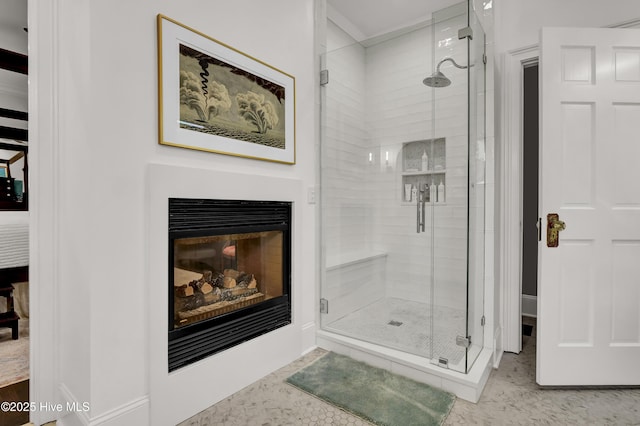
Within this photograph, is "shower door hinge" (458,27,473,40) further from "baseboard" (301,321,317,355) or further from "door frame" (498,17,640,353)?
"baseboard" (301,321,317,355)

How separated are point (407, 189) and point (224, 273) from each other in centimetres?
178

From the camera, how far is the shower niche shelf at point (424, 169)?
2410mm

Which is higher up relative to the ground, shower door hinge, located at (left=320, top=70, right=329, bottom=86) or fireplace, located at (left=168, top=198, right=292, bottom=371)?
shower door hinge, located at (left=320, top=70, right=329, bottom=86)

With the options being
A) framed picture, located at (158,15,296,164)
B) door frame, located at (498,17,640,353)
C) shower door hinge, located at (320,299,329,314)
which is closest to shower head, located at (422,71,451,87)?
door frame, located at (498,17,640,353)

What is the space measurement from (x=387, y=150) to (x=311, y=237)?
1.21 m

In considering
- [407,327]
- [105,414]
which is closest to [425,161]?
[407,327]

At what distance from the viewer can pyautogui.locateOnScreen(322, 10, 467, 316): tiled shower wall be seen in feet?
7.54

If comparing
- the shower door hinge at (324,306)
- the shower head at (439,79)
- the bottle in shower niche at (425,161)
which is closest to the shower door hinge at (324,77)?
the shower head at (439,79)

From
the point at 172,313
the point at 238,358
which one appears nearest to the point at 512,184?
the point at 238,358

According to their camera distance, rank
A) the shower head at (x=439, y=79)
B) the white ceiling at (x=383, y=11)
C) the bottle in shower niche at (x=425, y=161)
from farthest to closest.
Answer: the white ceiling at (x=383, y=11), the bottle in shower niche at (x=425, y=161), the shower head at (x=439, y=79)

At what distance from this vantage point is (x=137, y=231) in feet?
4.88

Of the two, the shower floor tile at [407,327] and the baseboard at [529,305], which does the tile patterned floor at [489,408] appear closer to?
the shower floor tile at [407,327]

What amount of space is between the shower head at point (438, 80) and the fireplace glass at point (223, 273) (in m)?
1.56

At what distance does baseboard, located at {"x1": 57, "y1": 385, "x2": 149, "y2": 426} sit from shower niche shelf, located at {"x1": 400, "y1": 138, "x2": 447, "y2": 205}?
6.93 feet
